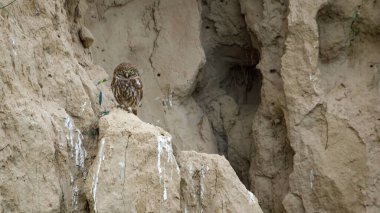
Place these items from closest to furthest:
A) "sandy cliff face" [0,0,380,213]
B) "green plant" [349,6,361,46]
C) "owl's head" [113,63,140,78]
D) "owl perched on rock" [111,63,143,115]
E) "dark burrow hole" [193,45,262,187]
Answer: "sandy cliff face" [0,0,380,213]
"owl perched on rock" [111,63,143,115]
"owl's head" [113,63,140,78]
"green plant" [349,6,361,46]
"dark burrow hole" [193,45,262,187]

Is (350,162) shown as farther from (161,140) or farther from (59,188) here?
(59,188)

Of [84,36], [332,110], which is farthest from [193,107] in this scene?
[84,36]

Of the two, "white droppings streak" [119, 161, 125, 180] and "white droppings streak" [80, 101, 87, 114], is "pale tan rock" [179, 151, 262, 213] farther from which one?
"white droppings streak" [80, 101, 87, 114]

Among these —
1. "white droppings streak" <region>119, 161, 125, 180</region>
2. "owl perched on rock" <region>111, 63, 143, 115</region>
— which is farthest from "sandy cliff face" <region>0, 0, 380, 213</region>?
"owl perched on rock" <region>111, 63, 143, 115</region>

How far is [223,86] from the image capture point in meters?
10.5

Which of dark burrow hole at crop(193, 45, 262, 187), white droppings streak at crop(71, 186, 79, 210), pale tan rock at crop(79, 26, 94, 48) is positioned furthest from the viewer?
dark burrow hole at crop(193, 45, 262, 187)

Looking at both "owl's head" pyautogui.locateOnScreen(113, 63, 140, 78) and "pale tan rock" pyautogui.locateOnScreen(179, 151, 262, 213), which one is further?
"owl's head" pyautogui.locateOnScreen(113, 63, 140, 78)

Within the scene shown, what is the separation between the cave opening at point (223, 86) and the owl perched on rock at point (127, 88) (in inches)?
86.0

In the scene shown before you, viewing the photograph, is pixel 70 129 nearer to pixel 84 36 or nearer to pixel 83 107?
pixel 83 107

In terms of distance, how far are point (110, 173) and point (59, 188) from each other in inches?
18.7

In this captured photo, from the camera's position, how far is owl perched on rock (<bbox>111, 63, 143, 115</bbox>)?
777 cm

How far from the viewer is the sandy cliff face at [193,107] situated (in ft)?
21.6

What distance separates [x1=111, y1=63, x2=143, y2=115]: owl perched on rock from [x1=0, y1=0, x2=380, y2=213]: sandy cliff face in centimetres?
21

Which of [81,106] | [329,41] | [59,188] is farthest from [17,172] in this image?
[329,41]
